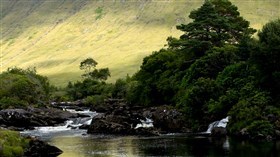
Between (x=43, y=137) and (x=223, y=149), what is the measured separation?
38.0 m

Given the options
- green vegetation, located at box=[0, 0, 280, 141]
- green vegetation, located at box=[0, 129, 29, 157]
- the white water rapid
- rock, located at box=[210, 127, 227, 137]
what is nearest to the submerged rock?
green vegetation, located at box=[0, 0, 280, 141]

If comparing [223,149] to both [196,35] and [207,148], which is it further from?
[196,35]

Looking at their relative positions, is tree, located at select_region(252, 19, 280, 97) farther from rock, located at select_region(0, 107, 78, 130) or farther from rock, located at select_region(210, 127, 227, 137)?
rock, located at select_region(0, 107, 78, 130)

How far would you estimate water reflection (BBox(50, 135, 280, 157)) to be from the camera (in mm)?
68875

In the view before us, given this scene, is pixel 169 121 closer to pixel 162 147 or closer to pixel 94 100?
pixel 162 147

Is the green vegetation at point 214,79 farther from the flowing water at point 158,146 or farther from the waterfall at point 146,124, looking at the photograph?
the flowing water at point 158,146

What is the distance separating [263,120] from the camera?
83.9m

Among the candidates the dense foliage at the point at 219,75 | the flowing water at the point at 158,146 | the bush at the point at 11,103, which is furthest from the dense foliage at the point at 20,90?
the flowing water at the point at 158,146

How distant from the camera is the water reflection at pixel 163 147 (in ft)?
226

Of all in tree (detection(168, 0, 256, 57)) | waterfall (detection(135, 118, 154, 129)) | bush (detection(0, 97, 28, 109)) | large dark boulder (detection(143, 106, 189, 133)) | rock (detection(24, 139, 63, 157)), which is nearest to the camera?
rock (detection(24, 139, 63, 157))

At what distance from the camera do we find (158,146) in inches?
3036

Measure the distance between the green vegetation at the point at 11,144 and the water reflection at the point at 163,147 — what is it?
19.3 feet

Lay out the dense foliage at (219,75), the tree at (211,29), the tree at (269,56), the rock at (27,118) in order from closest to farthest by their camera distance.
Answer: the dense foliage at (219,75), the tree at (269,56), the rock at (27,118), the tree at (211,29)

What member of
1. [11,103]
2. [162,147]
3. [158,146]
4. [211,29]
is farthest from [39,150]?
[11,103]
